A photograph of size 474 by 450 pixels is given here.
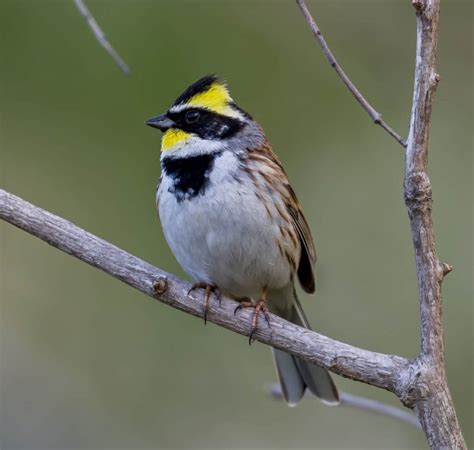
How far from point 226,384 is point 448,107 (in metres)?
2.84

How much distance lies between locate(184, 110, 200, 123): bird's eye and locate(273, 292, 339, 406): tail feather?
46.9 inches

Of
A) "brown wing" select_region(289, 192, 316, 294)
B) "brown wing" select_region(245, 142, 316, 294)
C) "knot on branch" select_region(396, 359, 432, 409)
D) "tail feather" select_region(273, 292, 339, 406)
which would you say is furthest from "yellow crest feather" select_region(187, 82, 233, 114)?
"knot on branch" select_region(396, 359, 432, 409)

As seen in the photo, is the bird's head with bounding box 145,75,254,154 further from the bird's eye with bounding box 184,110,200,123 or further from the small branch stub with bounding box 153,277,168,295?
the small branch stub with bounding box 153,277,168,295

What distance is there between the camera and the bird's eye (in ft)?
16.9

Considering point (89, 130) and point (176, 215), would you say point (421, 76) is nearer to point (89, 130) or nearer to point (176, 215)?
point (176, 215)

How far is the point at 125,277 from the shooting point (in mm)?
4449

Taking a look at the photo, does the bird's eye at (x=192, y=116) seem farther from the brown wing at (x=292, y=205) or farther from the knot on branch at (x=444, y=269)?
the knot on branch at (x=444, y=269)

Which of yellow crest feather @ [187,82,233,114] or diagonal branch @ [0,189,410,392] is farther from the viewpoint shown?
yellow crest feather @ [187,82,233,114]

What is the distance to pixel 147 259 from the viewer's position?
684 cm

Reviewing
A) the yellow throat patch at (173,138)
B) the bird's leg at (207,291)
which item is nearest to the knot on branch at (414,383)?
the bird's leg at (207,291)

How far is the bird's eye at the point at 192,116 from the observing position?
16.9 feet

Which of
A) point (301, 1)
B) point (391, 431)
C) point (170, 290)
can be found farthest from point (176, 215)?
point (391, 431)

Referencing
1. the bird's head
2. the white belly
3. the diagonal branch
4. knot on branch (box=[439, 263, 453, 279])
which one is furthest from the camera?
the bird's head

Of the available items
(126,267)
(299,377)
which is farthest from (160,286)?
(299,377)
